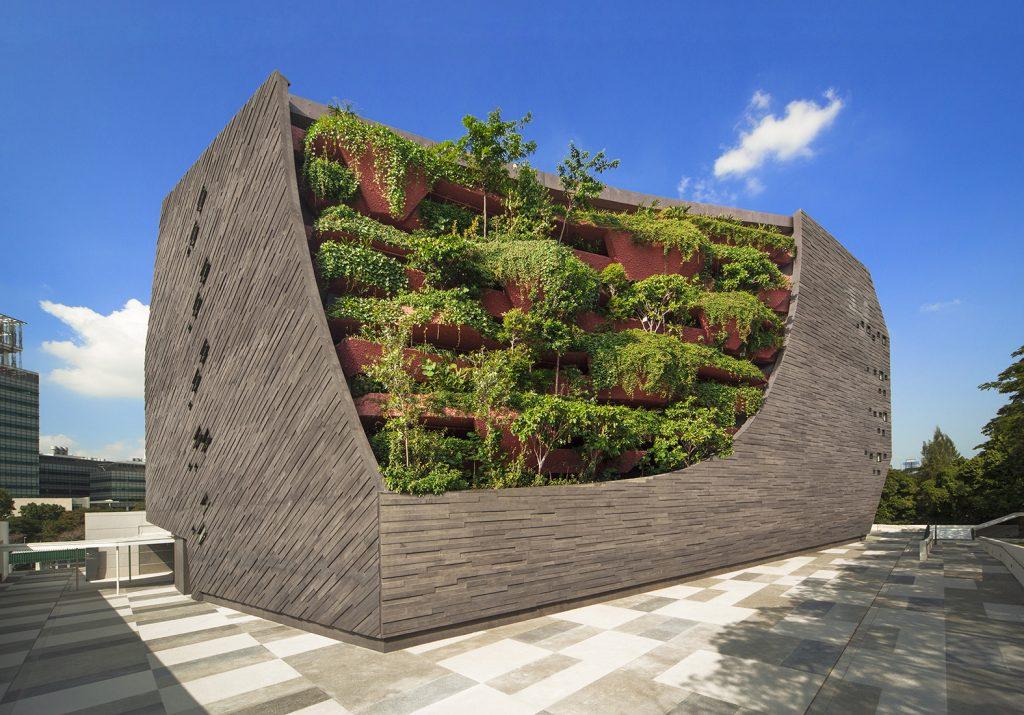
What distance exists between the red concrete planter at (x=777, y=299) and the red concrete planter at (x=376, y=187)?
1272 centimetres

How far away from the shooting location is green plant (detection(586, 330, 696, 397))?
1259 centimetres

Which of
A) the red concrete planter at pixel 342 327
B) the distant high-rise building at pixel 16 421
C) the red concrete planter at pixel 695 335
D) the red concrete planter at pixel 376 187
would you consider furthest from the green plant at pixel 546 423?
the distant high-rise building at pixel 16 421

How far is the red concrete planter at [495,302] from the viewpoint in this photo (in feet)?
41.2

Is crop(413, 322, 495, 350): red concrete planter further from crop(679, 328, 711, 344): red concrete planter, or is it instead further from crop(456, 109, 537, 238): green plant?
crop(679, 328, 711, 344): red concrete planter

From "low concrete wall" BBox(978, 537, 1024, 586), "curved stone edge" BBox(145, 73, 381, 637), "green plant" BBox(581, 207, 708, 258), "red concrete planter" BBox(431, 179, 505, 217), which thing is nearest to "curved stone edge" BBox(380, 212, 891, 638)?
"curved stone edge" BBox(145, 73, 381, 637)

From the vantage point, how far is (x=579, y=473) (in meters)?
11.7

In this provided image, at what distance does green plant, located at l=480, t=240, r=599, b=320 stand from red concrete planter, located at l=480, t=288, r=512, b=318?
0.59 meters

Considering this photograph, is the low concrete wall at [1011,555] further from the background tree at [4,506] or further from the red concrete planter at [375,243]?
the background tree at [4,506]

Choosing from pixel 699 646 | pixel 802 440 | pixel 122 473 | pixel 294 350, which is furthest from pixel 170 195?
pixel 122 473

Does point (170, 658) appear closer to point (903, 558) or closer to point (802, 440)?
point (802, 440)

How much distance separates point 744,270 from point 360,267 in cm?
1313

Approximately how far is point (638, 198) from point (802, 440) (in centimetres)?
1021

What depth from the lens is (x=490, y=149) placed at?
13016 millimetres

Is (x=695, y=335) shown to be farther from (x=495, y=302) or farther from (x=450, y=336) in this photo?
(x=450, y=336)
